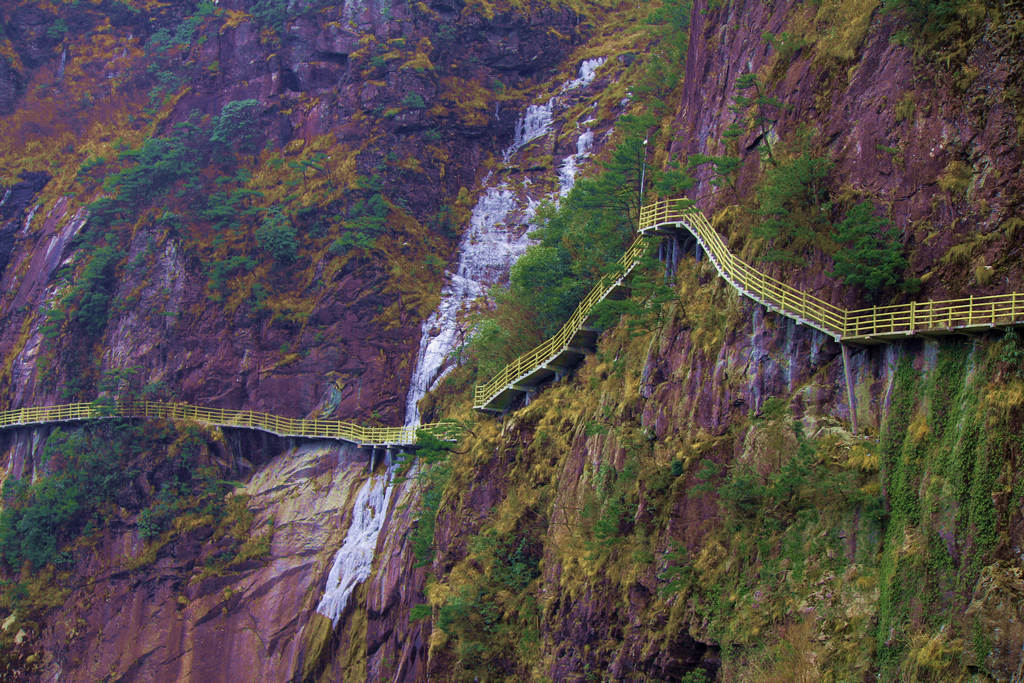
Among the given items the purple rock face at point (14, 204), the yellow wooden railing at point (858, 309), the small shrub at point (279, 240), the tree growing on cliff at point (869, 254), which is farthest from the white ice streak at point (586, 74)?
the tree growing on cliff at point (869, 254)

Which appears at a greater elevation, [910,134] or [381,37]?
[381,37]

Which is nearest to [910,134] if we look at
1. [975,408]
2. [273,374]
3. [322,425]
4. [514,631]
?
[975,408]

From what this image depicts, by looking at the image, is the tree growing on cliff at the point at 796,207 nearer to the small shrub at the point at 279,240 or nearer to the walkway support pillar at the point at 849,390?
the walkway support pillar at the point at 849,390

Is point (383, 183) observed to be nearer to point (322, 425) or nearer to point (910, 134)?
point (322, 425)

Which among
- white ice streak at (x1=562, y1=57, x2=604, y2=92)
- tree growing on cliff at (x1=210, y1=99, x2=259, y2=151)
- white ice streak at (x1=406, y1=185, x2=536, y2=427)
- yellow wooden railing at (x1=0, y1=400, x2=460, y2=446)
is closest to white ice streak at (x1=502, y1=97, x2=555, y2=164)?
white ice streak at (x1=562, y1=57, x2=604, y2=92)

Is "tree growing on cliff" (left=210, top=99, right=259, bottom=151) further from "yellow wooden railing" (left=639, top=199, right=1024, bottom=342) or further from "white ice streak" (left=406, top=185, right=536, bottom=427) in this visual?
"yellow wooden railing" (left=639, top=199, right=1024, bottom=342)

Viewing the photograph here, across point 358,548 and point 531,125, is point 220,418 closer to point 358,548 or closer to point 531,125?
point 358,548

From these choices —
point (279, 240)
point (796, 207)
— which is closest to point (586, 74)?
point (279, 240)
